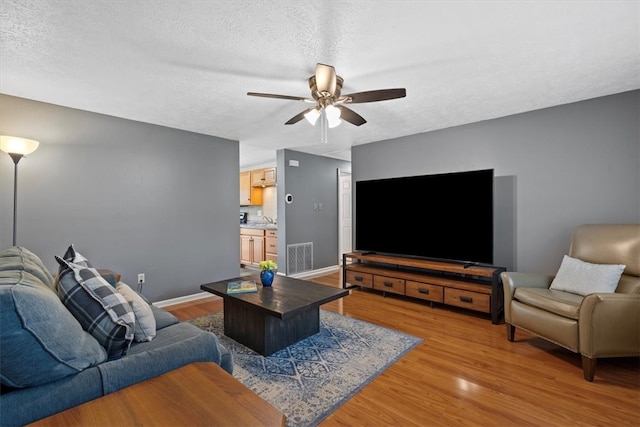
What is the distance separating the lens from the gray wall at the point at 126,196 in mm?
2930

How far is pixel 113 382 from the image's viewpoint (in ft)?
3.55

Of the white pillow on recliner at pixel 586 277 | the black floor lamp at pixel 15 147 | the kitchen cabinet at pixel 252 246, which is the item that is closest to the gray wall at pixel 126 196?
the black floor lamp at pixel 15 147

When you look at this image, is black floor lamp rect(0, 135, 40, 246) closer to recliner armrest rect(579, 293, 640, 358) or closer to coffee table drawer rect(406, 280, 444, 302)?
coffee table drawer rect(406, 280, 444, 302)

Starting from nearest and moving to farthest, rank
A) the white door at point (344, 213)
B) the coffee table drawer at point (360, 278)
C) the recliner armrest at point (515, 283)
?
the recliner armrest at point (515, 283) → the coffee table drawer at point (360, 278) → the white door at point (344, 213)

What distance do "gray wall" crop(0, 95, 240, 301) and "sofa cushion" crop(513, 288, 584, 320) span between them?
12.1ft

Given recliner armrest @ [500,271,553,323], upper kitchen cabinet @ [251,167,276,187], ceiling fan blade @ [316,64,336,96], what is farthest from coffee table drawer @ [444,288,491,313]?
upper kitchen cabinet @ [251,167,276,187]

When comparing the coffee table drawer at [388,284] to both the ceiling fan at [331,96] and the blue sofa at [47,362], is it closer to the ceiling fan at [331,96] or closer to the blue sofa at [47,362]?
the ceiling fan at [331,96]

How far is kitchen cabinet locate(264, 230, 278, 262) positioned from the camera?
581 cm

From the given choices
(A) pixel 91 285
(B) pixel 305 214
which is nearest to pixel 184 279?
(B) pixel 305 214

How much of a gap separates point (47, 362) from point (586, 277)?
3.50 meters

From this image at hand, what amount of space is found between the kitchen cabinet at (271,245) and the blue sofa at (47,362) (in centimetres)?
457

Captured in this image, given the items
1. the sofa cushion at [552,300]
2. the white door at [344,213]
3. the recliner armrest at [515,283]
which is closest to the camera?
the sofa cushion at [552,300]

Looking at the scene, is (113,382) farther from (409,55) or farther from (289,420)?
(409,55)

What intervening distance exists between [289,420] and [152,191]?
317 cm
